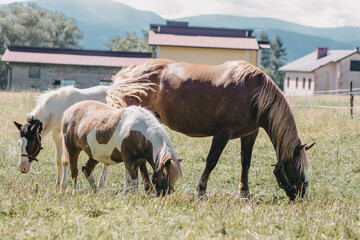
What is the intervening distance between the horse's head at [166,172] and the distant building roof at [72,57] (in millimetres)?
39995

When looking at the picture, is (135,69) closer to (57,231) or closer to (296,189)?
(296,189)

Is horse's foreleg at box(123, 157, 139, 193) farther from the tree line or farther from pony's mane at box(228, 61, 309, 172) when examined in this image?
the tree line

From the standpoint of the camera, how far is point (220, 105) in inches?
288

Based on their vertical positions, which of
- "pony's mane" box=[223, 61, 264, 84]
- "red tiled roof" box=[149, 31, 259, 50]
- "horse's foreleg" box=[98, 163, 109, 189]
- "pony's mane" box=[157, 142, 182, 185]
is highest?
"red tiled roof" box=[149, 31, 259, 50]

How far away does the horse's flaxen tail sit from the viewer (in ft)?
25.4

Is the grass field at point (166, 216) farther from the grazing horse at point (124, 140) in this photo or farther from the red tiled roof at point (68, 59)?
the red tiled roof at point (68, 59)

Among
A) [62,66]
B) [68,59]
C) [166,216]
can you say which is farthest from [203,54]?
[166,216]

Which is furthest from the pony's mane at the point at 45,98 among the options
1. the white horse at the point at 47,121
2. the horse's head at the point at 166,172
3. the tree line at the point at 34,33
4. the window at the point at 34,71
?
the tree line at the point at 34,33

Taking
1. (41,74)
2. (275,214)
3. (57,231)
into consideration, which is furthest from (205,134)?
(41,74)

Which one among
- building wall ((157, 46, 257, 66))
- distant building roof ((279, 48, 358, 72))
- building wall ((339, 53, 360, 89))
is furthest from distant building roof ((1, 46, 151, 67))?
building wall ((339, 53, 360, 89))

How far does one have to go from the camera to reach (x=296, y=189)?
6992 millimetres

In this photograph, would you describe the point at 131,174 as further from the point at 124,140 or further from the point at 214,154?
the point at 214,154

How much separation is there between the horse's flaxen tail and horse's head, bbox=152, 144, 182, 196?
2.09m

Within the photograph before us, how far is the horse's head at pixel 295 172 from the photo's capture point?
22.8ft
